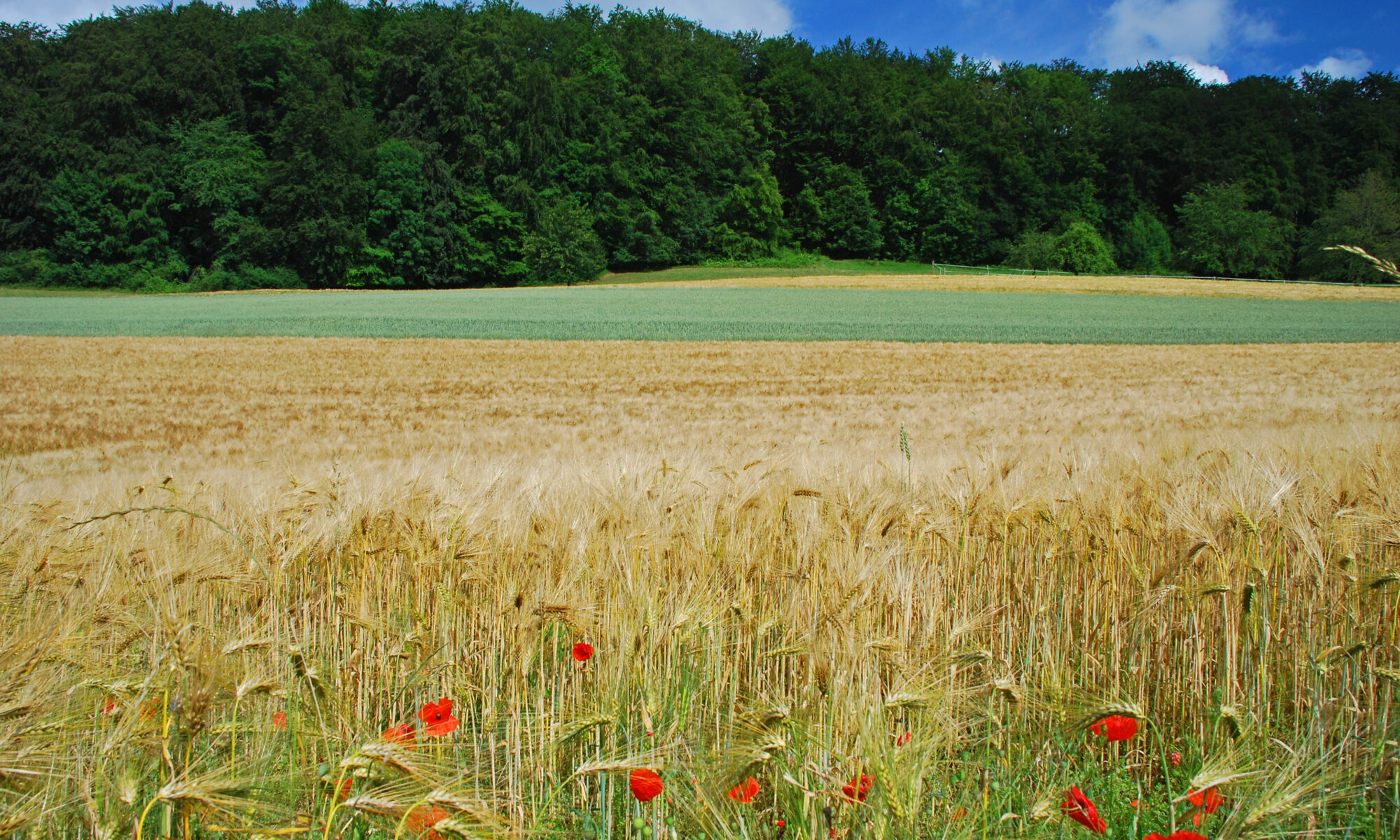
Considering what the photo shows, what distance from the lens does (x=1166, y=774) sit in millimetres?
1815

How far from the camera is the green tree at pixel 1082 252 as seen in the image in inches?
2462

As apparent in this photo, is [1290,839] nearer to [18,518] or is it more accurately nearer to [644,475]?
[644,475]

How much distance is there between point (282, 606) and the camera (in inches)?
107

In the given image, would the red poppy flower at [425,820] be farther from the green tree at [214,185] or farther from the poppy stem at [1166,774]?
the green tree at [214,185]

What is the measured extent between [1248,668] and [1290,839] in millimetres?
1015

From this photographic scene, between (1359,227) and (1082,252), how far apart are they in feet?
72.3

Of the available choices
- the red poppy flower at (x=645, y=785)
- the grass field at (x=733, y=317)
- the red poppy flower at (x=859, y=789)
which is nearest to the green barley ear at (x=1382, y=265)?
the red poppy flower at (x=859, y=789)

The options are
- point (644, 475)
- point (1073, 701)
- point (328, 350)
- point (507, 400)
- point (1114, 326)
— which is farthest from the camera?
point (1114, 326)

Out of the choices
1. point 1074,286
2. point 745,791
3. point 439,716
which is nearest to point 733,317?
point 439,716

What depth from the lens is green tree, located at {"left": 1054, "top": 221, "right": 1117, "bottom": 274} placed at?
62531mm

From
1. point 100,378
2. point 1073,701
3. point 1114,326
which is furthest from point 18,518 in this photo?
point 1114,326

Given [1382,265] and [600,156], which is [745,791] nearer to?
[1382,265]

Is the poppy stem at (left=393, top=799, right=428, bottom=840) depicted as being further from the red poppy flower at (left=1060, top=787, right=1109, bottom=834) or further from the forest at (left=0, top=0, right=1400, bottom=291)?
the forest at (left=0, top=0, right=1400, bottom=291)

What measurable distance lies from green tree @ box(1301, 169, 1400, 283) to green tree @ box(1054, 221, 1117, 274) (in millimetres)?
14809
